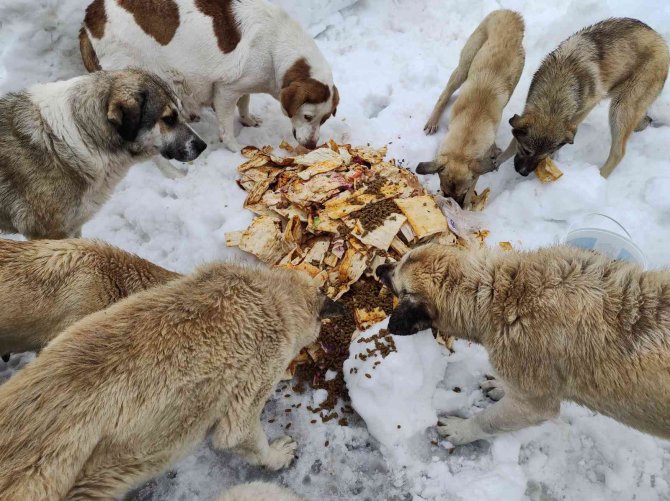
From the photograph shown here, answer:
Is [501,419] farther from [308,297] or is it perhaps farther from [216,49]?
[216,49]

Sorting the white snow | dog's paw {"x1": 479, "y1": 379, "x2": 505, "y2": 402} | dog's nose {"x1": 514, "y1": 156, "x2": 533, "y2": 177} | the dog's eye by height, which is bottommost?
dog's paw {"x1": 479, "y1": 379, "x2": 505, "y2": 402}

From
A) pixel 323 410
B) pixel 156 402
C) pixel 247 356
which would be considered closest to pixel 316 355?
pixel 323 410

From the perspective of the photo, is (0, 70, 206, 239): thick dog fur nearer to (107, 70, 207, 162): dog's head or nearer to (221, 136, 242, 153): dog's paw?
(107, 70, 207, 162): dog's head

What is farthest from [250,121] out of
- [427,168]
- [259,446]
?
[259,446]

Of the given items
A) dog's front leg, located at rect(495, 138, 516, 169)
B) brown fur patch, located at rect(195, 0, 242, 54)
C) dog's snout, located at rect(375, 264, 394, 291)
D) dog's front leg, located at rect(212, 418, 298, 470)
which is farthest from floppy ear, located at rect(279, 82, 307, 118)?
dog's front leg, located at rect(212, 418, 298, 470)

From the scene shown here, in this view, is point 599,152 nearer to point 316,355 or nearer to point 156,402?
point 316,355

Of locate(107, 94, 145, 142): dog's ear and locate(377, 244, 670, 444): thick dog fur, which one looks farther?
locate(107, 94, 145, 142): dog's ear

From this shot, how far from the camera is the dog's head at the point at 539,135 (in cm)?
484

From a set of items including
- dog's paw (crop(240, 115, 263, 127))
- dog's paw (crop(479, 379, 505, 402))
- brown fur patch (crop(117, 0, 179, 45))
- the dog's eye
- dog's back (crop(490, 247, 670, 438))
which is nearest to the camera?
dog's back (crop(490, 247, 670, 438))

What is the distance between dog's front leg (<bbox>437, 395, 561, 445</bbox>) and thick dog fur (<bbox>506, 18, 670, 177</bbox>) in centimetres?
289

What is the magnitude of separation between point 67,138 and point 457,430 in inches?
146

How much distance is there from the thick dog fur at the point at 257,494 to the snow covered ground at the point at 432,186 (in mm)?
630

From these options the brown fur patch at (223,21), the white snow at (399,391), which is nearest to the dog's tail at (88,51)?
the brown fur patch at (223,21)

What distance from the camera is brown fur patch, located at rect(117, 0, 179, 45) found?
4711 mm
